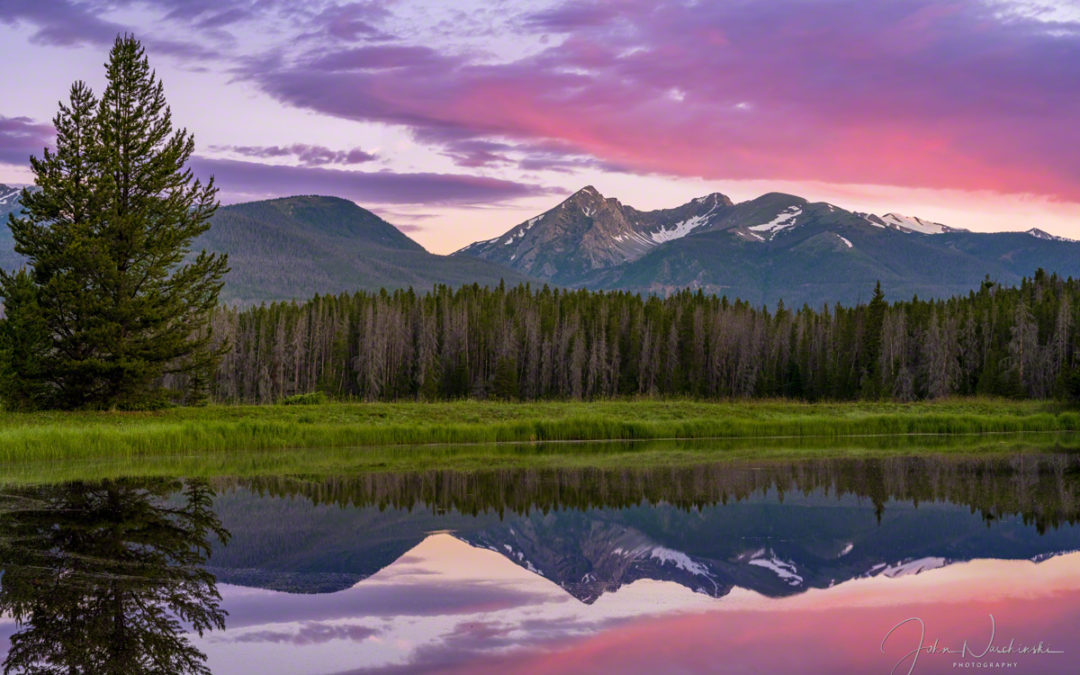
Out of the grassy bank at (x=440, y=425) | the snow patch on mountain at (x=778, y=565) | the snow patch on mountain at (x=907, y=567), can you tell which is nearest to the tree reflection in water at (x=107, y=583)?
the snow patch on mountain at (x=778, y=565)

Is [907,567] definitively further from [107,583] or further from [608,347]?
[608,347]

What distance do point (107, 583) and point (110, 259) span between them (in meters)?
24.7

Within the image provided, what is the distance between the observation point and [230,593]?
12703 millimetres

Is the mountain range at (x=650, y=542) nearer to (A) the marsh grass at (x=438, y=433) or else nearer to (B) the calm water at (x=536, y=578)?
(B) the calm water at (x=536, y=578)

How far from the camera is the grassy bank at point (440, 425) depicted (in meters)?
29.7

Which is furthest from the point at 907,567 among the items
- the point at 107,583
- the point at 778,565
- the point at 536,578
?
the point at 107,583

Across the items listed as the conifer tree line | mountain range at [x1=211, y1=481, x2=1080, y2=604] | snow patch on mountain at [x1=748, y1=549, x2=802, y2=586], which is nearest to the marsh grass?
mountain range at [x1=211, y1=481, x2=1080, y2=604]

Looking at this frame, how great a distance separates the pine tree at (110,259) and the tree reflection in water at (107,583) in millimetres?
15749

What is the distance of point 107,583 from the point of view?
12.3 metres

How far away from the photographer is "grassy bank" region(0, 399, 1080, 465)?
97.4ft

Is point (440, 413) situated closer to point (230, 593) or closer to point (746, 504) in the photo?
point (746, 504)

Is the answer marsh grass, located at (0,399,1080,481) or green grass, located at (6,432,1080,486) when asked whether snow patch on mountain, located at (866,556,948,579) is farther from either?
marsh grass, located at (0,399,1080,481)

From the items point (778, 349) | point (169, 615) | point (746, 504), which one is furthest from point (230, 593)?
point (778, 349)

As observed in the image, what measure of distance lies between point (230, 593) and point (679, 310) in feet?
346
